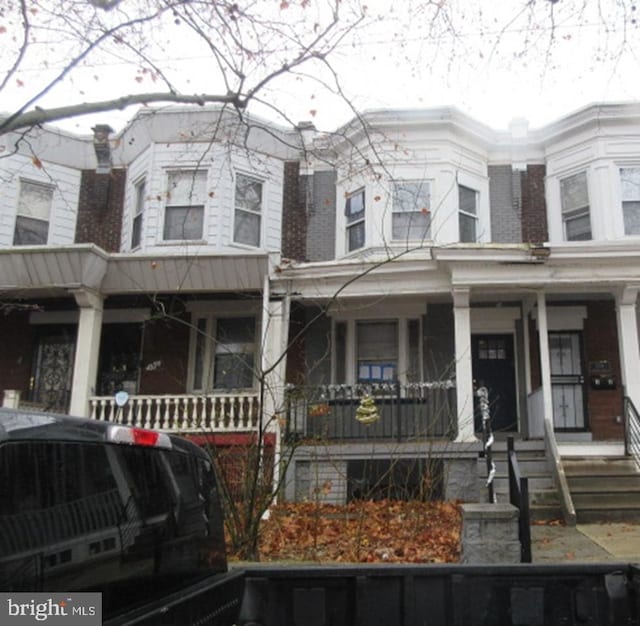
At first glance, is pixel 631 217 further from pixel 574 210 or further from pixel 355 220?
pixel 355 220

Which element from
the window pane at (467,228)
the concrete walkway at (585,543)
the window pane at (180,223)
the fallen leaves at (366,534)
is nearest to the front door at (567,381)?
the window pane at (467,228)

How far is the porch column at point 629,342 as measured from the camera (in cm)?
1037

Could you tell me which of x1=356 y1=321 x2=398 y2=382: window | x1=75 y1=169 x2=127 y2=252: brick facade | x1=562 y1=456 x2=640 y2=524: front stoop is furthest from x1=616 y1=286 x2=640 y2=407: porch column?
x1=75 y1=169 x2=127 y2=252: brick facade

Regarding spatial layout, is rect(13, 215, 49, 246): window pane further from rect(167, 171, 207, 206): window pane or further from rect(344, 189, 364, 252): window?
rect(344, 189, 364, 252): window

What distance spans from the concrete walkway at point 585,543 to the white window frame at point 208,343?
649cm

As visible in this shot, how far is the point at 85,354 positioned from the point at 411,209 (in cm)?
675

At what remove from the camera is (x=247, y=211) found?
13.5 metres

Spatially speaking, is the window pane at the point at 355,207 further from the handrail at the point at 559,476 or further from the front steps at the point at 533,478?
the handrail at the point at 559,476

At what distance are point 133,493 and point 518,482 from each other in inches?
A: 215

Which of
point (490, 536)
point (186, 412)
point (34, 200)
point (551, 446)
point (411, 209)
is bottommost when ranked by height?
point (490, 536)

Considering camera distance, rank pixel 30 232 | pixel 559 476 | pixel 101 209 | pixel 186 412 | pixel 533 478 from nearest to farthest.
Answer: pixel 559 476
pixel 533 478
pixel 186 412
pixel 30 232
pixel 101 209

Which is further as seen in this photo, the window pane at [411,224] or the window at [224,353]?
the window at [224,353]

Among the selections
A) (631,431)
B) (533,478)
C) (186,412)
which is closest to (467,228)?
(631,431)

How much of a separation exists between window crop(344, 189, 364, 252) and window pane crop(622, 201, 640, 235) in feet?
16.7
